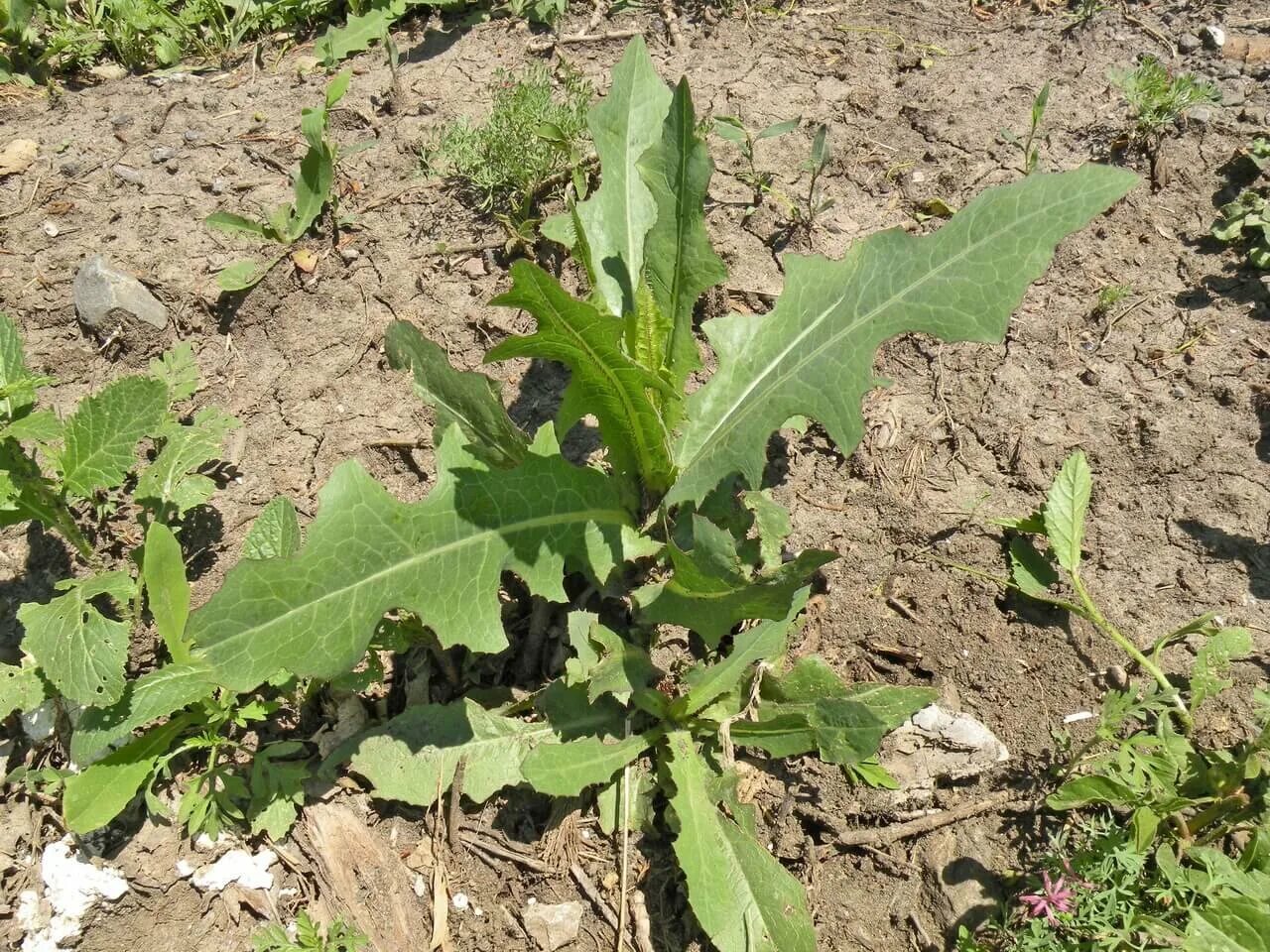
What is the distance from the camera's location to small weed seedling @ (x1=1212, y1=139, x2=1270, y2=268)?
285 centimetres

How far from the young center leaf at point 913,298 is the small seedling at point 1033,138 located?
110 centimetres

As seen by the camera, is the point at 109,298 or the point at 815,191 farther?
the point at 815,191

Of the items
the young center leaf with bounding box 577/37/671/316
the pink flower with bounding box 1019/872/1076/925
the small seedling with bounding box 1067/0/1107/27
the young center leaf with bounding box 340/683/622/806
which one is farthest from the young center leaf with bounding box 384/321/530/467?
the small seedling with bounding box 1067/0/1107/27

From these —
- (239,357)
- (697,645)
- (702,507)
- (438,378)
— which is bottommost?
(697,645)

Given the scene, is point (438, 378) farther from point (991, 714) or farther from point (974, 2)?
point (974, 2)

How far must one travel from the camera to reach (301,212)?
3.16 meters

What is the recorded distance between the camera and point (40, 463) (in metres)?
2.79


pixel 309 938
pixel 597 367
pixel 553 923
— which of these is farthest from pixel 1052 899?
pixel 309 938

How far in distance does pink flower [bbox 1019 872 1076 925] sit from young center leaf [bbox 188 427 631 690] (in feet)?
4.01

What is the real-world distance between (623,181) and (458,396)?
87cm

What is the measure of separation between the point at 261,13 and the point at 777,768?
12.4 feet

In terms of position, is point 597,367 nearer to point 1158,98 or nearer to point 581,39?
point 581,39

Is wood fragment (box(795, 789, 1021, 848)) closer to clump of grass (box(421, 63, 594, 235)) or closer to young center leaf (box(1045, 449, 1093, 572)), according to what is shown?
young center leaf (box(1045, 449, 1093, 572))

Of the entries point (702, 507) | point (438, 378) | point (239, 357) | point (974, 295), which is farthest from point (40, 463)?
point (974, 295)
